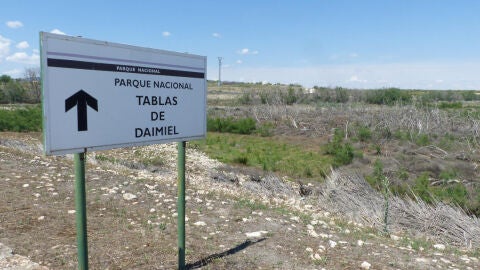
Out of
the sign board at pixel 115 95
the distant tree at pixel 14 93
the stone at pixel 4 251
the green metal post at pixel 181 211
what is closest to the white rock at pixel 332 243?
the green metal post at pixel 181 211

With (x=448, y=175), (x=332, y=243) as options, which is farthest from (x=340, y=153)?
(x=332, y=243)

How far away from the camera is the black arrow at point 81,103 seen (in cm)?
254

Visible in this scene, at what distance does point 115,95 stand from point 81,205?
78cm

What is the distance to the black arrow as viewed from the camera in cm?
254

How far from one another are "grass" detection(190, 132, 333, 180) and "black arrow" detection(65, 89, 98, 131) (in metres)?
10.0

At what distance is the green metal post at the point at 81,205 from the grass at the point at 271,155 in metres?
9.87

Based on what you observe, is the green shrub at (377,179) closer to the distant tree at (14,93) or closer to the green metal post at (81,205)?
the green metal post at (81,205)

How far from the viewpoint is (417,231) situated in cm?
611

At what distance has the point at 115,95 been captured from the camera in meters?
2.89

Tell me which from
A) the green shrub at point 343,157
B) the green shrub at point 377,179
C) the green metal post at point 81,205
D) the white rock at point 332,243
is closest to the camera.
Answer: the green metal post at point 81,205

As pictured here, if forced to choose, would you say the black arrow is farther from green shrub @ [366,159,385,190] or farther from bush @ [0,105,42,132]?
bush @ [0,105,42,132]

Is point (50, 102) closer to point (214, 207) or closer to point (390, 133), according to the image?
point (214, 207)

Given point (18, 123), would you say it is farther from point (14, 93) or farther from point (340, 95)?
point (340, 95)

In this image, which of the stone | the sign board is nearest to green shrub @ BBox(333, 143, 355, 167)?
the sign board
